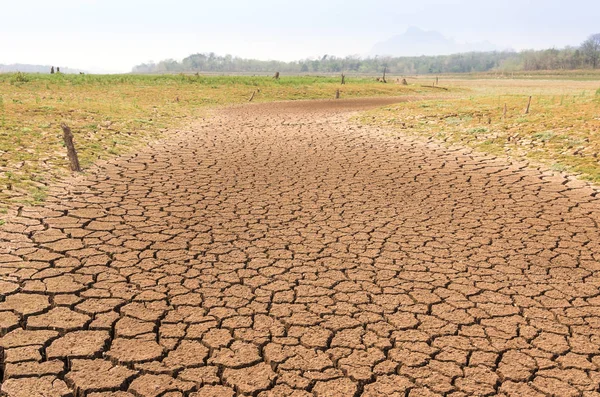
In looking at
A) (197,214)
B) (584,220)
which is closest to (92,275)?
(197,214)

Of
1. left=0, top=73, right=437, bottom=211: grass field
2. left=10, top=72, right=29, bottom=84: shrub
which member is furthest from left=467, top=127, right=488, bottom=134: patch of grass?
left=10, top=72, right=29, bottom=84: shrub

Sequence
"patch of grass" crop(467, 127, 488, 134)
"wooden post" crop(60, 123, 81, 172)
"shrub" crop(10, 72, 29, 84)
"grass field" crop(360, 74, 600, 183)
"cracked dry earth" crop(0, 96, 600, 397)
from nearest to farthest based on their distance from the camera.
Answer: "cracked dry earth" crop(0, 96, 600, 397)
"wooden post" crop(60, 123, 81, 172)
"grass field" crop(360, 74, 600, 183)
"patch of grass" crop(467, 127, 488, 134)
"shrub" crop(10, 72, 29, 84)

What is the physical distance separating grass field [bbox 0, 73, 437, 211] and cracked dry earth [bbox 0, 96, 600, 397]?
1.07 m

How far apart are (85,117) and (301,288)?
13084 millimetres

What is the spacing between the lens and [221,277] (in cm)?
516

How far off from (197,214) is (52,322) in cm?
328

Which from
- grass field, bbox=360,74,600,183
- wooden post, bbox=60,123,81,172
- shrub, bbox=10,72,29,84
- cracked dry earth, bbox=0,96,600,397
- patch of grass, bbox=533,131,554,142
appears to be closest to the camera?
cracked dry earth, bbox=0,96,600,397

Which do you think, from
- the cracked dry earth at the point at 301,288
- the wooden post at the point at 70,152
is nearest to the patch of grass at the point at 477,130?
the cracked dry earth at the point at 301,288

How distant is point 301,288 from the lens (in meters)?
4.94

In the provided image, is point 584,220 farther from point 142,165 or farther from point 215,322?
point 142,165

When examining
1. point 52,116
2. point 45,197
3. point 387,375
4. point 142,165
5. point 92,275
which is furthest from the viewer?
point 52,116

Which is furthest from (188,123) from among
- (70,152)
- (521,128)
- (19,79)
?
(19,79)

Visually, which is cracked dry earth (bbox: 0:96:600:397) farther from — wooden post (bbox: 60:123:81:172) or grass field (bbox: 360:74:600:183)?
grass field (bbox: 360:74:600:183)

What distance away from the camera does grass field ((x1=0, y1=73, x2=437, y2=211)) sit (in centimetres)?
907
